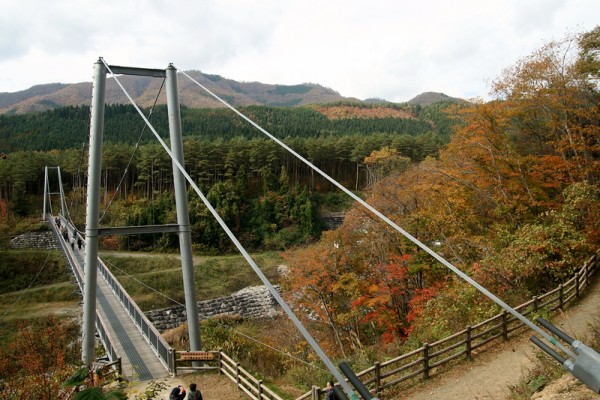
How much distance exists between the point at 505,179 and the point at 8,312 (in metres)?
27.3

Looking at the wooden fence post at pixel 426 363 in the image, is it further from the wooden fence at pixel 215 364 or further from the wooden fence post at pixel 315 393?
the wooden fence at pixel 215 364

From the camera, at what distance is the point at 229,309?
1019 inches

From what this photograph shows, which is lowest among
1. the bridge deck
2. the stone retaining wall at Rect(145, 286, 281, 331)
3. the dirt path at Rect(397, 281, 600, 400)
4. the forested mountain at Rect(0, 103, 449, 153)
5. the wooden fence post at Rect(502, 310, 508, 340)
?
the stone retaining wall at Rect(145, 286, 281, 331)

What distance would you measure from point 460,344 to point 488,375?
74 cm

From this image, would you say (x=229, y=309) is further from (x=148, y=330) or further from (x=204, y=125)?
(x=204, y=125)

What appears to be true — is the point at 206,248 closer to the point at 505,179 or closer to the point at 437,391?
the point at 505,179

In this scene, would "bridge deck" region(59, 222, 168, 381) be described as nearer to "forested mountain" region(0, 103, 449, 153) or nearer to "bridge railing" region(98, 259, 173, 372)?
"bridge railing" region(98, 259, 173, 372)

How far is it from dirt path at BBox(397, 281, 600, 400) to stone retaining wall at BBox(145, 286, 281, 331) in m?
19.3

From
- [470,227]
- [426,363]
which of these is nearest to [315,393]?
[426,363]

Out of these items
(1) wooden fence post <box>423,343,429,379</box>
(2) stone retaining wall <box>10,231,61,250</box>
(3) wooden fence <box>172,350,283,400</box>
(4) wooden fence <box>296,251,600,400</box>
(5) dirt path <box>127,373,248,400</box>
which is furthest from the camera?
(2) stone retaining wall <box>10,231,61,250</box>

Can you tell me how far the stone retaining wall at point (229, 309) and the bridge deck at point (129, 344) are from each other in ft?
25.8

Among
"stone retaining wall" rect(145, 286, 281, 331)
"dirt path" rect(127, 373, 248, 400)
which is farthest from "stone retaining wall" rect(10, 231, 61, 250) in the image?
"dirt path" rect(127, 373, 248, 400)

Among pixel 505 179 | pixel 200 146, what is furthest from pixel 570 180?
pixel 200 146

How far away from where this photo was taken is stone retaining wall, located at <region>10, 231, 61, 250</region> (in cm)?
3488
